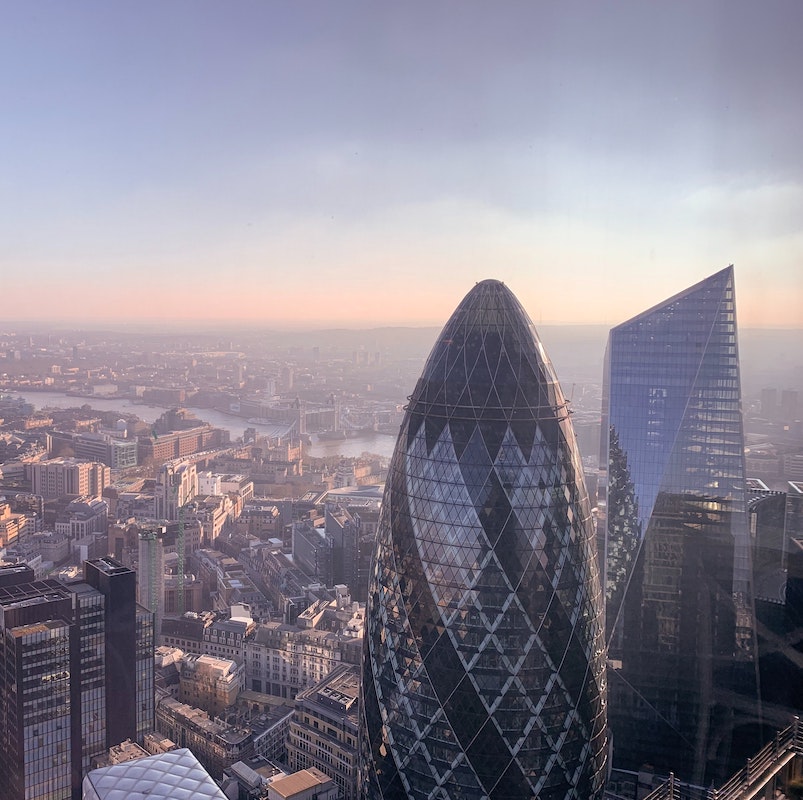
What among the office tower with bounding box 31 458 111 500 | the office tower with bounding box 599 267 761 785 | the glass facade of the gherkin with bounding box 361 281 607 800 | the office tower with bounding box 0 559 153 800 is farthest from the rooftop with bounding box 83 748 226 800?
the office tower with bounding box 31 458 111 500

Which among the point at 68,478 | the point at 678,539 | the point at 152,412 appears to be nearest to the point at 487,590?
the point at 678,539

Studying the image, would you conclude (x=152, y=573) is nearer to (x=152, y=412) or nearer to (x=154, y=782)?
(x=152, y=412)

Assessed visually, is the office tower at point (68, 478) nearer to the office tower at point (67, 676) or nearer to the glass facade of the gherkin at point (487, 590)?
the office tower at point (67, 676)

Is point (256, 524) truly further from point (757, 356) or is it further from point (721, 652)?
point (757, 356)

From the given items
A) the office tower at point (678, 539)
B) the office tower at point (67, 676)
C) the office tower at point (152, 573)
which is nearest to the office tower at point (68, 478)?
the office tower at point (152, 573)

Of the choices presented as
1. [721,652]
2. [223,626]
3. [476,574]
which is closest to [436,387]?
[476,574]

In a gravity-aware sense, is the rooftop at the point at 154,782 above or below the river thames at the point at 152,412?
below

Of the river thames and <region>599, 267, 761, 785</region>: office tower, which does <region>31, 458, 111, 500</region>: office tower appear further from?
<region>599, 267, 761, 785</region>: office tower
